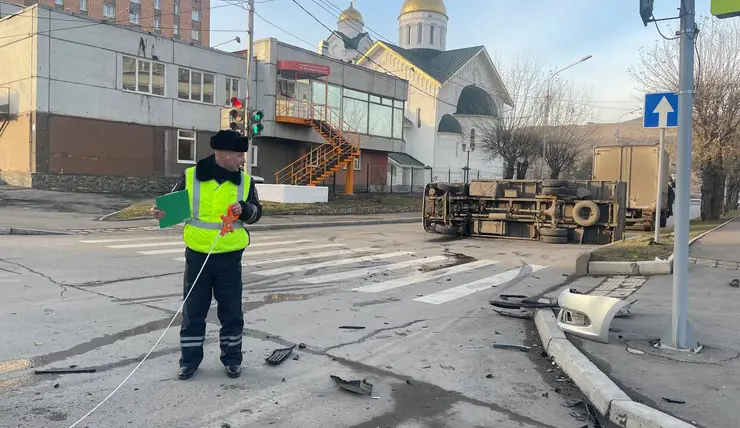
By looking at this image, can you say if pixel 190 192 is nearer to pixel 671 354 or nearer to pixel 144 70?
pixel 671 354

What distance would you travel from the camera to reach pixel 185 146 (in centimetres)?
2850

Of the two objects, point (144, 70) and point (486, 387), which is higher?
point (144, 70)

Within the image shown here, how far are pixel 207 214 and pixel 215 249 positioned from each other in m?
0.29

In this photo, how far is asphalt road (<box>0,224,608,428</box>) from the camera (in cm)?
388

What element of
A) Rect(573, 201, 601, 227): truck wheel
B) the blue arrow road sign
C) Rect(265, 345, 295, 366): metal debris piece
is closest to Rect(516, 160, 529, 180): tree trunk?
Rect(573, 201, 601, 227): truck wheel

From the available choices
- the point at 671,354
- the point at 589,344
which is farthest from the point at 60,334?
the point at 671,354

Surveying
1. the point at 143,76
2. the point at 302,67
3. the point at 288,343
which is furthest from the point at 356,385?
the point at 302,67

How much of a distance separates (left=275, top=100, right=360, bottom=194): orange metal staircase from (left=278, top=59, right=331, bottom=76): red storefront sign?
6.16 feet

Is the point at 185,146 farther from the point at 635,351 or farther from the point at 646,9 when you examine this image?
the point at 635,351

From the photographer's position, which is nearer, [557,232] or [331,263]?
[331,263]

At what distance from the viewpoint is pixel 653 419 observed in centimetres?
367

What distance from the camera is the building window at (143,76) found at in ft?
85.6

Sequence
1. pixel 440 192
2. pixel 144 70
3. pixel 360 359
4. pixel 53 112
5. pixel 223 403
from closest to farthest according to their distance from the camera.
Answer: pixel 223 403 → pixel 360 359 → pixel 440 192 → pixel 53 112 → pixel 144 70

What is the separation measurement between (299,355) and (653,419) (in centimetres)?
290
